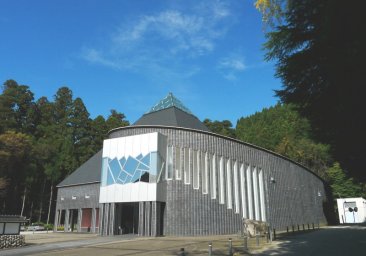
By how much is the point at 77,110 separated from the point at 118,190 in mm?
44574

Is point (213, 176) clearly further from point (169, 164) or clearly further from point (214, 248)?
point (214, 248)

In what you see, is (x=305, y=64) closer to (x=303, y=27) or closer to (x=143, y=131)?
(x=303, y=27)

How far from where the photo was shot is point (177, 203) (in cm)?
2548

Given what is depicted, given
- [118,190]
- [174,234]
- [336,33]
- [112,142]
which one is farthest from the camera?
[112,142]

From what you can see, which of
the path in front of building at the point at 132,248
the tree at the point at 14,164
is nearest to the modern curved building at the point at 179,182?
the path in front of building at the point at 132,248

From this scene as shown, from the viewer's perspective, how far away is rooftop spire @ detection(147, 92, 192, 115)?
35331 mm

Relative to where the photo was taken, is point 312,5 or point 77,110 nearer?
point 312,5

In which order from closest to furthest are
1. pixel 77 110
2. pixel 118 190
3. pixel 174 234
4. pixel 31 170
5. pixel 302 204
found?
pixel 174 234, pixel 118 190, pixel 302 204, pixel 31 170, pixel 77 110

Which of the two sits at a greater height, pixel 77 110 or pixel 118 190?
pixel 77 110

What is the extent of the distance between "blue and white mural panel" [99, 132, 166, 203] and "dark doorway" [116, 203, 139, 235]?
1.90 m

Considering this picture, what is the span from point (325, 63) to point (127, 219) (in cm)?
2529

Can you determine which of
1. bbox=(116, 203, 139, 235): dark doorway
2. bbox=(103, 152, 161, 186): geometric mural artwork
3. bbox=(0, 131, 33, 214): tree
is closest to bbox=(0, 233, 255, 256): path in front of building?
A: bbox=(103, 152, 161, 186): geometric mural artwork

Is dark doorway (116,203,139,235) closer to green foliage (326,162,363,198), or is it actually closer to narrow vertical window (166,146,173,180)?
narrow vertical window (166,146,173,180)

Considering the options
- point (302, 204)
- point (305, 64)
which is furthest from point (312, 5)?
point (302, 204)
